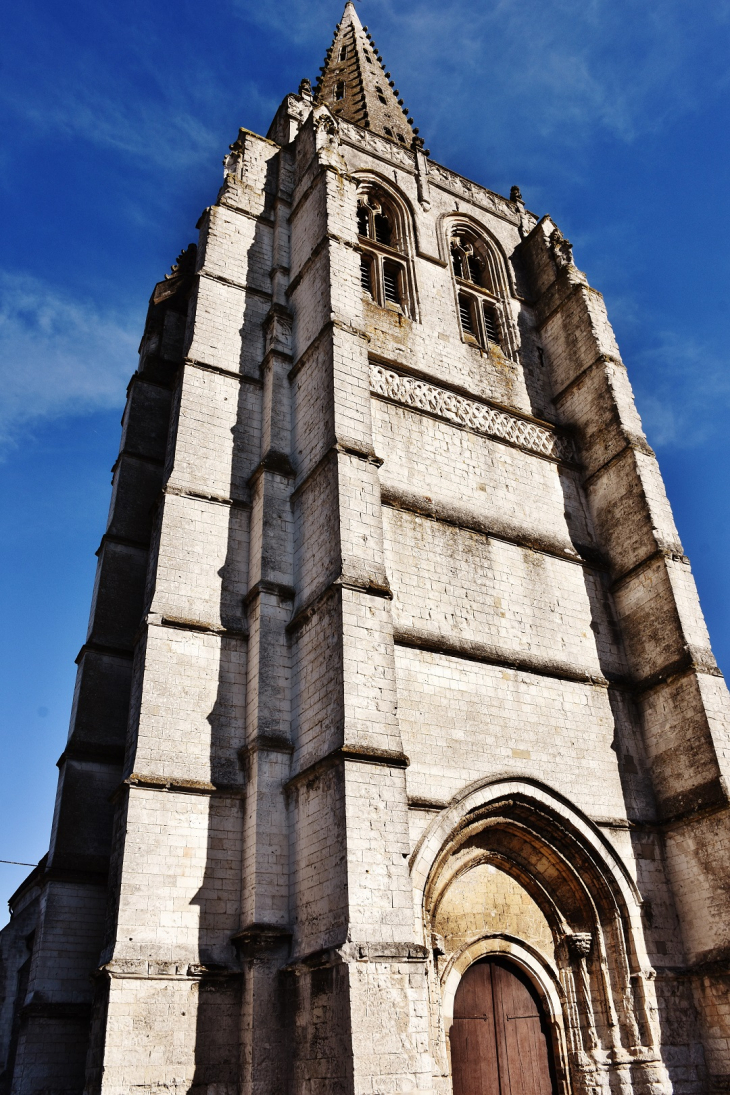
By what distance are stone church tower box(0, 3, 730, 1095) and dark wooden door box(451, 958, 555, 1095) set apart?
3 cm

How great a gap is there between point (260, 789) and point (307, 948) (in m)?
1.64

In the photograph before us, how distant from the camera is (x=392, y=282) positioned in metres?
14.9

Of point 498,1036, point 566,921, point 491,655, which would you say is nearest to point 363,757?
point 491,655

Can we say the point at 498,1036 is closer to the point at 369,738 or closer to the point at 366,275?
the point at 369,738

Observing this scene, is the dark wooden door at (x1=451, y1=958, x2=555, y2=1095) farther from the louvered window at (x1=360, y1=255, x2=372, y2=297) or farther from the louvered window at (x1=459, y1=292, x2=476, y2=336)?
the louvered window at (x1=360, y1=255, x2=372, y2=297)

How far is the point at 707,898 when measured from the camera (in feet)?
32.1

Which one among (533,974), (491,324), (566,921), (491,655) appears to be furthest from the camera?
(491,324)

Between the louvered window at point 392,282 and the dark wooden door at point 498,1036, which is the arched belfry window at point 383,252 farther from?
the dark wooden door at point 498,1036

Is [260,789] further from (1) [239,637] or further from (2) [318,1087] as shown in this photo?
(2) [318,1087]

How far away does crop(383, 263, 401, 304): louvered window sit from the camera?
47.8ft

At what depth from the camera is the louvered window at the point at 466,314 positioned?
15.1m

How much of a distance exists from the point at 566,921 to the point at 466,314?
10431mm

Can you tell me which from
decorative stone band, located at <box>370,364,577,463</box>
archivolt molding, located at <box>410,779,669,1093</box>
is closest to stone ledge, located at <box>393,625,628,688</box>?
archivolt molding, located at <box>410,779,669,1093</box>

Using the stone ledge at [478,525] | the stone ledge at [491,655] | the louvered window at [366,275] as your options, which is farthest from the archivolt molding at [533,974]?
the louvered window at [366,275]
